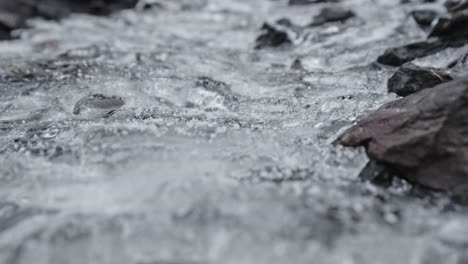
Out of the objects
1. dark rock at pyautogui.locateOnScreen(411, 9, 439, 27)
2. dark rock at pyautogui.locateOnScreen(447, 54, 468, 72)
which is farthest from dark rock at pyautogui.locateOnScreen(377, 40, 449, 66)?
dark rock at pyautogui.locateOnScreen(411, 9, 439, 27)

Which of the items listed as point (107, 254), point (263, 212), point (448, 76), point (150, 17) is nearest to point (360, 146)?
point (263, 212)

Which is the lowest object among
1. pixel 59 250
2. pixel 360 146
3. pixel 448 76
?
pixel 59 250

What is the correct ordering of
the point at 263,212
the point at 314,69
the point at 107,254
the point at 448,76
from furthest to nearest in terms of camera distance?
the point at 314,69 < the point at 448,76 < the point at 263,212 < the point at 107,254

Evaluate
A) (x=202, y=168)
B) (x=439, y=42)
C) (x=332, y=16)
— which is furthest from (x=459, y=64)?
(x=332, y=16)

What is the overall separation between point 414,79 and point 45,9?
6.55 metres

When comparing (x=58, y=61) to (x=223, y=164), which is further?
(x=58, y=61)

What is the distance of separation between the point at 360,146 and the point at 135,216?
1.32m

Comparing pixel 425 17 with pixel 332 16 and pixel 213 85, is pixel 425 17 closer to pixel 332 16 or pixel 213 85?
pixel 332 16

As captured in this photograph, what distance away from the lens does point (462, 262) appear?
1.79 m

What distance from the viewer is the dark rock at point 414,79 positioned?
3100mm

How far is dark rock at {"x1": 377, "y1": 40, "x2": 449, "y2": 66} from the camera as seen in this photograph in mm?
4207

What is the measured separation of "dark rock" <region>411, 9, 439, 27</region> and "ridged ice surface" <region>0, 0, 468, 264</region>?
46.4 inches

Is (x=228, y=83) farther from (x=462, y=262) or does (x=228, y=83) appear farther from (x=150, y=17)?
(x=150, y=17)

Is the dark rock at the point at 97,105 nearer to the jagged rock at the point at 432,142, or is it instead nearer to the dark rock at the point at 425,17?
the jagged rock at the point at 432,142
